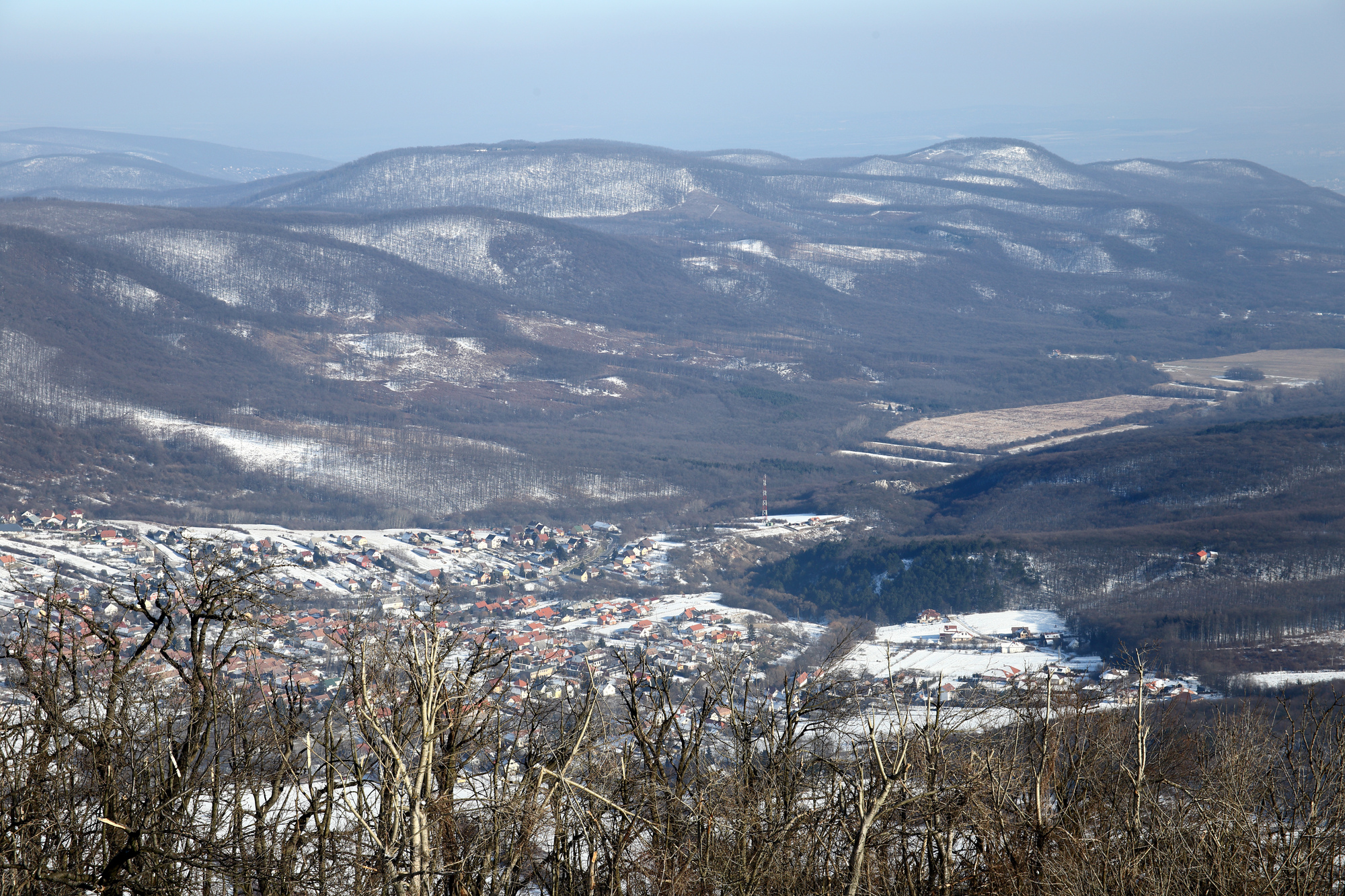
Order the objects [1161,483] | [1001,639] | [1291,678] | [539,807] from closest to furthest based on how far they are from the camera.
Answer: [539,807] → [1291,678] → [1001,639] → [1161,483]

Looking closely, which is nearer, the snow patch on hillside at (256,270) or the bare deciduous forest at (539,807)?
the bare deciduous forest at (539,807)

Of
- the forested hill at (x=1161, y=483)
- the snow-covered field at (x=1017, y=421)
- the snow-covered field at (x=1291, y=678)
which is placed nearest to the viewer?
the snow-covered field at (x=1291, y=678)

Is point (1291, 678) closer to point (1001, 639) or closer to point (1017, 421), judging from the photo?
point (1001, 639)

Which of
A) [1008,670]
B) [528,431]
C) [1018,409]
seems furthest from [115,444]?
[1018,409]

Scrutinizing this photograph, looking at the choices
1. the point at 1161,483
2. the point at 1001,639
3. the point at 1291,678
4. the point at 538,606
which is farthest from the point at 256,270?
the point at 1291,678

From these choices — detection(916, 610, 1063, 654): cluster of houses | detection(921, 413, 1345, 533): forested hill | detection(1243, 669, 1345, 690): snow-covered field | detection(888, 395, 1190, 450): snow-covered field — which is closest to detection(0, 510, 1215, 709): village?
detection(916, 610, 1063, 654): cluster of houses

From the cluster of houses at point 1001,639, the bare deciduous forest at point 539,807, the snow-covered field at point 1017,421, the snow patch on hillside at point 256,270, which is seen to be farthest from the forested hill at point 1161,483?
the snow patch on hillside at point 256,270

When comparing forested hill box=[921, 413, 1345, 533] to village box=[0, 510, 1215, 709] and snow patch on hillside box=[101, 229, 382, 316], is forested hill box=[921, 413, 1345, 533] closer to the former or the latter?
village box=[0, 510, 1215, 709]

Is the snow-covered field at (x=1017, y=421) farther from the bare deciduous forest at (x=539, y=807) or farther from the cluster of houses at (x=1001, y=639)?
the bare deciduous forest at (x=539, y=807)
